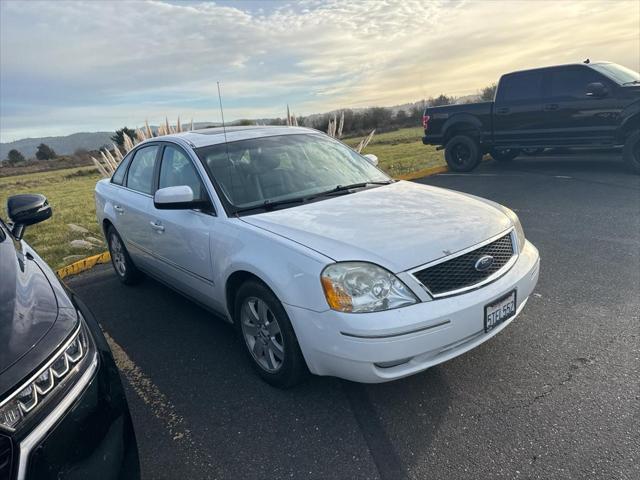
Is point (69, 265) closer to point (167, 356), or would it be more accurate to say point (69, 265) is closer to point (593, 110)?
point (167, 356)

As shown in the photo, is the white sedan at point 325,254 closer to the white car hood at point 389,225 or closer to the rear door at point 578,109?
the white car hood at point 389,225

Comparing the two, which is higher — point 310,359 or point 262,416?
point 310,359

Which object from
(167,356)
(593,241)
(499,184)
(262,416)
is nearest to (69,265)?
(167,356)

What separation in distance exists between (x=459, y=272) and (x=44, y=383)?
6.75ft

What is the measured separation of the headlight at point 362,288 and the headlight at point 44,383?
118 centimetres

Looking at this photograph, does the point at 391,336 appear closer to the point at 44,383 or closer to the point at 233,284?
the point at 233,284

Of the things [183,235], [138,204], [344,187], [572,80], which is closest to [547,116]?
[572,80]

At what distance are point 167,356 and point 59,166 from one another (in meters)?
40.0

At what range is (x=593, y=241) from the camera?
537 centimetres

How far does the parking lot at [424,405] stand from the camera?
2361mm

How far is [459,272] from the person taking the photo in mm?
2695

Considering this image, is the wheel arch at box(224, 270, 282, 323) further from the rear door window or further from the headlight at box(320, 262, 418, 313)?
the rear door window

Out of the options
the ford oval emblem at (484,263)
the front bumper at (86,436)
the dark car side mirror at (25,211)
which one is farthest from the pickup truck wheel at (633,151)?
the front bumper at (86,436)

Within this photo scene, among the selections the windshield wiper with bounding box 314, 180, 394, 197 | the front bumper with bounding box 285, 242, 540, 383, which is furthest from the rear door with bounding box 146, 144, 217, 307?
the front bumper with bounding box 285, 242, 540, 383
